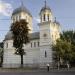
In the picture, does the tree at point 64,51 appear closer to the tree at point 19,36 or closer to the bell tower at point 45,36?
the bell tower at point 45,36

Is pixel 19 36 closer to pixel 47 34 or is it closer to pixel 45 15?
pixel 47 34

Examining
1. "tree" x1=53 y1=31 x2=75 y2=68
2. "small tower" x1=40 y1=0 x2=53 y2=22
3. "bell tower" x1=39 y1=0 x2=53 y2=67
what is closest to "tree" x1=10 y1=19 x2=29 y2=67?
"tree" x1=53 y1=31 x2=75 y2=68

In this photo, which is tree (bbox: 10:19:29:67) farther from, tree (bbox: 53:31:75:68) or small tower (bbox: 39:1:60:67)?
small tower (bbox: 39:1:60:67)

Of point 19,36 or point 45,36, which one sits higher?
point 45,36

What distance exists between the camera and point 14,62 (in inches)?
3494

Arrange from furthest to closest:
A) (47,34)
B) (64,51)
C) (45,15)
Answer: (45,15)
(47,34)
(64,51)

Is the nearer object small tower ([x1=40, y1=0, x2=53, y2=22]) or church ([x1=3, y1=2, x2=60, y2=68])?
church ([x1=3, y1=2, x2=60, y2=68])

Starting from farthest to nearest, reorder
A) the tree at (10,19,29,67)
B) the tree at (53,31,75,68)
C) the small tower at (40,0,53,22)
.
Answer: the small tower at (40,0,53,22) → the tree at (53,31,75,68) → the tree at (10,19,29,67)

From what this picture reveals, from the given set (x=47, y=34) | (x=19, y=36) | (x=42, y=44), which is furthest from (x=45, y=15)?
(x=19, y=36)

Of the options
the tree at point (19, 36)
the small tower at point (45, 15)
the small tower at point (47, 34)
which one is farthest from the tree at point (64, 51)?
the small tower at point (45, 15)

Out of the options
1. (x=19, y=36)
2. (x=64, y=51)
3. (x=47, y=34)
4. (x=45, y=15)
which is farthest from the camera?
(x=45, y=15)

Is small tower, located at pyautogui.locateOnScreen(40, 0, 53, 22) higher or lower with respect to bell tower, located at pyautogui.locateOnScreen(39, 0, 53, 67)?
higher

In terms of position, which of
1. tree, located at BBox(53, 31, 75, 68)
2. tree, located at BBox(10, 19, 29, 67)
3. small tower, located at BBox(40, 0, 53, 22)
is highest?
small tower, located at BBox(40, 0, 53, 22)

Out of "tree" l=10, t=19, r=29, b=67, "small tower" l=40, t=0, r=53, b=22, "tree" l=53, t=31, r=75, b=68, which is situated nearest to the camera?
"tree" l=10, t=19, r=29, b=67
